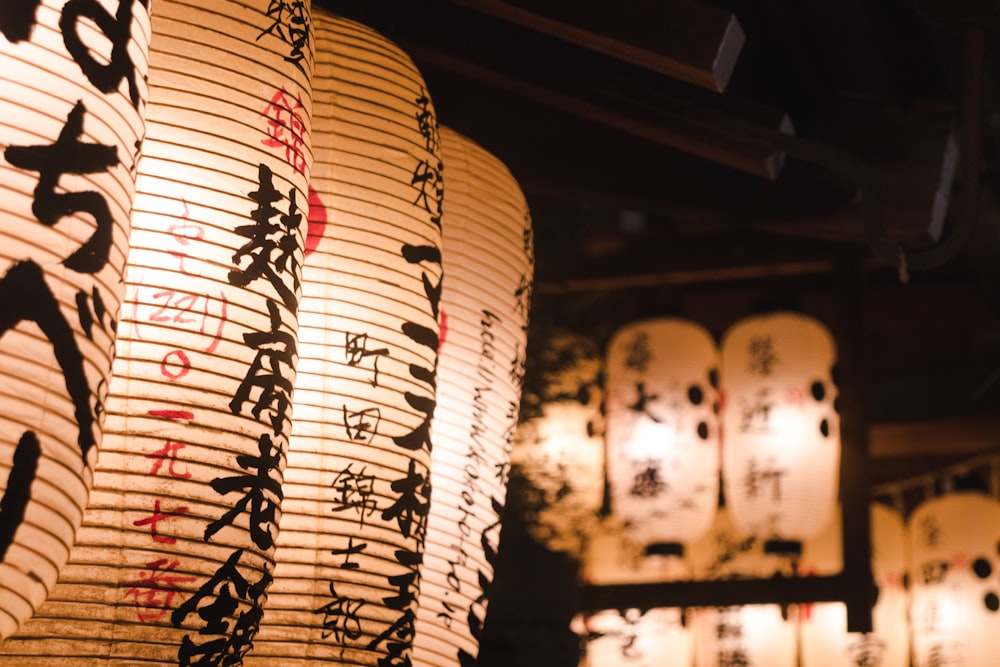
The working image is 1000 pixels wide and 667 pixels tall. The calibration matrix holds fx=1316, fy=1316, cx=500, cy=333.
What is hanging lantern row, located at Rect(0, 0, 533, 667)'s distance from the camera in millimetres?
1418

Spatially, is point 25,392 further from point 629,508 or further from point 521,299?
point 629,508

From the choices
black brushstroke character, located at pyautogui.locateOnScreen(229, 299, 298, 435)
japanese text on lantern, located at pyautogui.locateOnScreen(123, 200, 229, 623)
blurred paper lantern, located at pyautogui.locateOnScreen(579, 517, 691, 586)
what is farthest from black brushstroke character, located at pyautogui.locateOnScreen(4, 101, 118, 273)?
blurred paper lantern, located at pyautogui.locateOnScreen(579, 517, 691, 586)

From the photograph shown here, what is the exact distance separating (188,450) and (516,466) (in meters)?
3.19

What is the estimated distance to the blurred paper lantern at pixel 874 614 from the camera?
23.9ft

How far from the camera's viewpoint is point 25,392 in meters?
1.35

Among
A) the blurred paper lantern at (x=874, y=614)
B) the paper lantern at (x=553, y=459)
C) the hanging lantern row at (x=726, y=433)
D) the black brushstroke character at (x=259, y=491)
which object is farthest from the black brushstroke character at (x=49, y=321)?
the blurred paper lantern at (x=874, y=614)

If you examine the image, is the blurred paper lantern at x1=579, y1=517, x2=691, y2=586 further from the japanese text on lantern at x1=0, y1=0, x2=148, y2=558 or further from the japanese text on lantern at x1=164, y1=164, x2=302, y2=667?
the japanese text on lantern at x1=0, y1=0, x2=148, y2=558

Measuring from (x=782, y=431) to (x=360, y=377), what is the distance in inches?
182

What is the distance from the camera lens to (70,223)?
4.68ft

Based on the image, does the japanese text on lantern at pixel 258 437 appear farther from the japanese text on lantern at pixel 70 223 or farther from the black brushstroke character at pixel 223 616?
the japanese text on lantern at pixel 70 223

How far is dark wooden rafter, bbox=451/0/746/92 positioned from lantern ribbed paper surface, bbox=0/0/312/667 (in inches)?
36.0

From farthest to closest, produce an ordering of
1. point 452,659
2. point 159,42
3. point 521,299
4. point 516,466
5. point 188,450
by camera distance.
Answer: point 516,466 → point 521,299 → point 452,659 → point 159,42 → point 188,450

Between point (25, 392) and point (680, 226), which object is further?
point (680, 226)

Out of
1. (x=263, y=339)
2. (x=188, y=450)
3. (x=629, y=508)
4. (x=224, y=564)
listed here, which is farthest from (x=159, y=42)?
(x=629, y=508)
